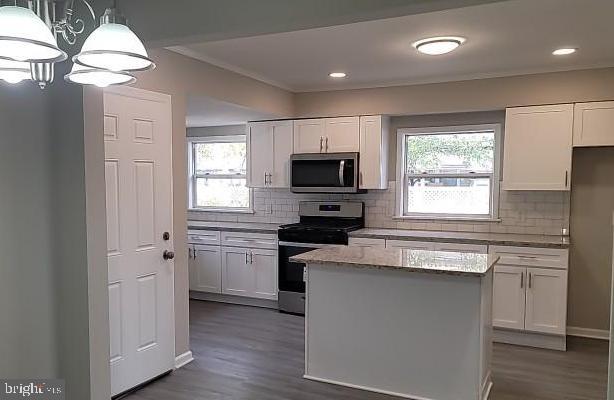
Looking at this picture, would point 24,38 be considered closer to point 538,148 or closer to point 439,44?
point 439,44

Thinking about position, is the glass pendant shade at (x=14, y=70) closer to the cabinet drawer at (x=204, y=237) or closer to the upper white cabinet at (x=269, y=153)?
the upper white cabinet at (x=269, y=153)

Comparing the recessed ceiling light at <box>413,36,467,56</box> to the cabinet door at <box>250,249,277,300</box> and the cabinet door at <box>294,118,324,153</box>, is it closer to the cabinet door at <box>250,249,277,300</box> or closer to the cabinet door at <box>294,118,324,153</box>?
the cabinet door at <box>294,118,324,153</box>

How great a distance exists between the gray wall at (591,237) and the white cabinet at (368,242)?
69.7 inches

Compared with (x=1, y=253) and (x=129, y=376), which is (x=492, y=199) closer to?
(x=129, y=376)

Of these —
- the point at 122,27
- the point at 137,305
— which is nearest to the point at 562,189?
the point at 137,305

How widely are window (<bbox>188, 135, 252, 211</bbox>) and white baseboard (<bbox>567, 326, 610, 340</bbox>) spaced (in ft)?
12.4

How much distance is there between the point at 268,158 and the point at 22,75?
3.68 meters

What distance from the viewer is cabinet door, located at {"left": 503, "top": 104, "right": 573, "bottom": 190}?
4.13 m

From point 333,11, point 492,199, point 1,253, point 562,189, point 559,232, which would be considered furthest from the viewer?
point 492,199

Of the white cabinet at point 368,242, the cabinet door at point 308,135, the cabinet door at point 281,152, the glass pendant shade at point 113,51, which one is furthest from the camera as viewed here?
the cabinet door at point 281,152

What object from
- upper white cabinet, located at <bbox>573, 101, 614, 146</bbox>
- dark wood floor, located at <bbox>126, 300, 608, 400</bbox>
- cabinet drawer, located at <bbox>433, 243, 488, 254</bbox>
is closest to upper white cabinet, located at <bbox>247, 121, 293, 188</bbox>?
dark wood floor, located at <bbox>126, 300, 608, 400</bbox>

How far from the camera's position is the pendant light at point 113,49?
144 centimetres

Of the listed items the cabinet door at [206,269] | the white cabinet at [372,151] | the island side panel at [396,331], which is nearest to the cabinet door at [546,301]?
the island side panel at [396,331]

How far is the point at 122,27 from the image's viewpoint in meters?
1.50
